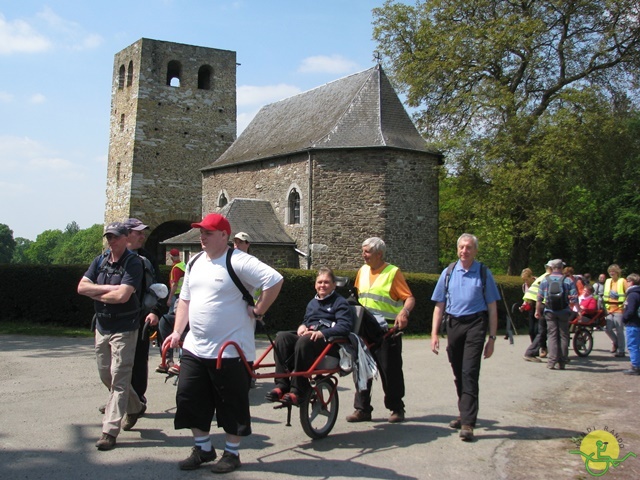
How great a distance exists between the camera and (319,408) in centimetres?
611

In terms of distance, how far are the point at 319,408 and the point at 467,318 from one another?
169cm

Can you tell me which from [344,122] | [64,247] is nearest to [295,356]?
[344,122]

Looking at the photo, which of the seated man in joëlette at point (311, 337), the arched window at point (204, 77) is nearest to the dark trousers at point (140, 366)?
the seated man in joëlette at point (311, 337)

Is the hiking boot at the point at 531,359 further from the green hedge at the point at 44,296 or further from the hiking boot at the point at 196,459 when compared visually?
the green hedge at the point at 44,296

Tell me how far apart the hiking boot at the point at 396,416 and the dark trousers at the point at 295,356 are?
4.56ft

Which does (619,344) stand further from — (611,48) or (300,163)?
(611,48)

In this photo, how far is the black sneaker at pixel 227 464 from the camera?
4918 millimetres

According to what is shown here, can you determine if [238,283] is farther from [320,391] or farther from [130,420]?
[130,420]

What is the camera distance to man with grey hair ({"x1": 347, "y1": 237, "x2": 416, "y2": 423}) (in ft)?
22.4

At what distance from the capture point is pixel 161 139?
39438 mm

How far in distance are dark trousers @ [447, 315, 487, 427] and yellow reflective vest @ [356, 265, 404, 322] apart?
61 cm

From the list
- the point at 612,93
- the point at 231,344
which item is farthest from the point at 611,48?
the point at 231,344

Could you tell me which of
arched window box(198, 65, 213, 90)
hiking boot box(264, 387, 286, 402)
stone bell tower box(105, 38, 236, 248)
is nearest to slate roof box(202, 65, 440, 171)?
stone bell tower box(105, 38, 236, 248)

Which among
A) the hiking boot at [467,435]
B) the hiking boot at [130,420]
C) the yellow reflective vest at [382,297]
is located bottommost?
the hiking boot at [467,435]
